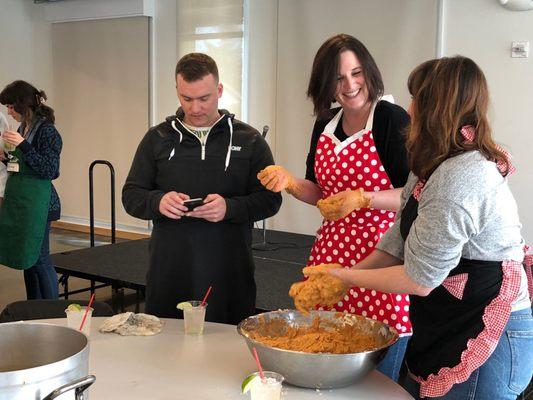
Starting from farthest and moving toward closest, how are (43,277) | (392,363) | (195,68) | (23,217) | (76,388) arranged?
(43,277), (23,217), (195,68), (392,363), (76,388)

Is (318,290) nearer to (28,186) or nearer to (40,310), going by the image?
(40,310)

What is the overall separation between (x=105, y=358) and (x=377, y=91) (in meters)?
1.16

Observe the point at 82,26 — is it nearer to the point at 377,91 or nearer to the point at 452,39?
the point at 452,39

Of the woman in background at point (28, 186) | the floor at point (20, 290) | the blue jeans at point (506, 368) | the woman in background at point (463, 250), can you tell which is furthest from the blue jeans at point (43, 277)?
the blue jeans at point (506, 368)

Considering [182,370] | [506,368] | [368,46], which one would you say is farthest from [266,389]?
[368,46]

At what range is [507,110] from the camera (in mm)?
4930

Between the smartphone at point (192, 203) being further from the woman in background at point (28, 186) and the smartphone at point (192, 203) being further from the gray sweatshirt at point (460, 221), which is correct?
the woman in background at point (28, 186)

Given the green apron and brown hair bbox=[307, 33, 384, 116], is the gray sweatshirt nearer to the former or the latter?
brown hair bbox=[307, 33, 384, 116]

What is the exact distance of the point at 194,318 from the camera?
1.81 m

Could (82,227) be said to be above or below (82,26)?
below

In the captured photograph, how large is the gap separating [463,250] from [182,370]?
73cm

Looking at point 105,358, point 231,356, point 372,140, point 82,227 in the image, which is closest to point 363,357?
point 231,356

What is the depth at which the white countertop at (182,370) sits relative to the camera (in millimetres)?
1395

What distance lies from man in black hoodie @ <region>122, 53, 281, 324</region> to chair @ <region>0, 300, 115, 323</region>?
239 mm
